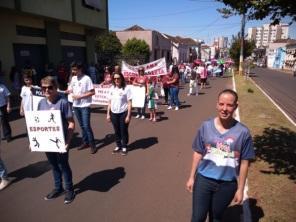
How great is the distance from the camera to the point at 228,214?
4512mm

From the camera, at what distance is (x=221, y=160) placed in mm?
3152

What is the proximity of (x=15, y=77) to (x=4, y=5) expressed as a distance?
3318 millimetres

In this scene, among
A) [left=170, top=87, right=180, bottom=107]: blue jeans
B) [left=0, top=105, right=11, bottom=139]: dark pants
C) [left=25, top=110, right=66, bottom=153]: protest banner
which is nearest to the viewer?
[left=25, top=110, right=66, bottom=153]: protest banner

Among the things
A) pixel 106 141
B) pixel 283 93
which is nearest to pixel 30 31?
pixel 106 141

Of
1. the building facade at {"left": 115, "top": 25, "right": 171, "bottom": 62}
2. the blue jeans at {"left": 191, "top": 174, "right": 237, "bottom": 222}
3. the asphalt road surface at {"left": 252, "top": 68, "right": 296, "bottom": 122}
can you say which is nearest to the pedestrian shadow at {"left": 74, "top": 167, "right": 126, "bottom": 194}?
the blue jeans at {"left": 191, "top": 174, "right": 237, "bottom": 222}

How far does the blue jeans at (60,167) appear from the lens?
4.82 meters

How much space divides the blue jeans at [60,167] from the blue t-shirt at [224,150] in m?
2.42

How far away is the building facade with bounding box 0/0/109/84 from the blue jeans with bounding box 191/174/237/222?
13.9 m

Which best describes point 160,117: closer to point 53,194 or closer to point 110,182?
point 110,182

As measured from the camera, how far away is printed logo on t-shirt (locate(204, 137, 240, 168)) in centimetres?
308

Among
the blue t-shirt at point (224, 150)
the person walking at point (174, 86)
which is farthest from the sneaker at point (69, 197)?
the person walking at point (174, 86)

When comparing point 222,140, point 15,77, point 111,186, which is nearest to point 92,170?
point 111,186

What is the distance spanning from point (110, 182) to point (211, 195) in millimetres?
2758

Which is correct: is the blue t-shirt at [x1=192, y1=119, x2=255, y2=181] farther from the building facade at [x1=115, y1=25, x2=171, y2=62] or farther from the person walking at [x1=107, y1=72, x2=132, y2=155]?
the building facade at [x1=115, y1=25, x2=171, y2=62]
